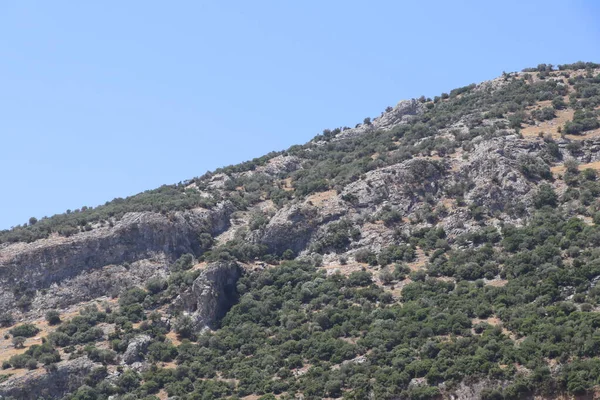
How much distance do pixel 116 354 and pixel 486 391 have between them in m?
27.0

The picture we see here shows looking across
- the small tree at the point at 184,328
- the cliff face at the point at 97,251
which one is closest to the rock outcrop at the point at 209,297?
the small tree at the point at 184,328

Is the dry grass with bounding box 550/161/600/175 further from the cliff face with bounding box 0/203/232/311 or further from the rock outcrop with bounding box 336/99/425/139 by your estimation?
the cliff face with bounding box 0/203/232/311

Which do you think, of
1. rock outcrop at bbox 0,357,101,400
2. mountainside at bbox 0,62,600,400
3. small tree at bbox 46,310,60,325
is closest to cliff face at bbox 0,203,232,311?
mountainside at bbox 0,62,600,400

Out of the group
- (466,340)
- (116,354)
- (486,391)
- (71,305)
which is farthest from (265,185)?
(486,391)

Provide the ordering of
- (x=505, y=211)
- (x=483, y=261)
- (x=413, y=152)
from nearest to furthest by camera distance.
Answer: (x=483, y=261), (x=505, y=211), (x=413, y=152)

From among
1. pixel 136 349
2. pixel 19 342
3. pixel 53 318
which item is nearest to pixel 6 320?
pixel 53 318

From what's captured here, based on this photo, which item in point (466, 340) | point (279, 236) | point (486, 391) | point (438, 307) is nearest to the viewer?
point (486, 391)

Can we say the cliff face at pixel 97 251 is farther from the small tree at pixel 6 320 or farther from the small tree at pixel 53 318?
the small tree at pixel 53 318

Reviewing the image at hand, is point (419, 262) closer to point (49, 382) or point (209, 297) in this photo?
point (209, 297)

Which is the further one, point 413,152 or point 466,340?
point 413,152

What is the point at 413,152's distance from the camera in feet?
282

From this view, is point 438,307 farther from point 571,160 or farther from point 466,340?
point 571,160

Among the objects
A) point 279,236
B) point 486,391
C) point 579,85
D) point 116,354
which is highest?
point 579,85

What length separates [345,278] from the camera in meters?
71.2
